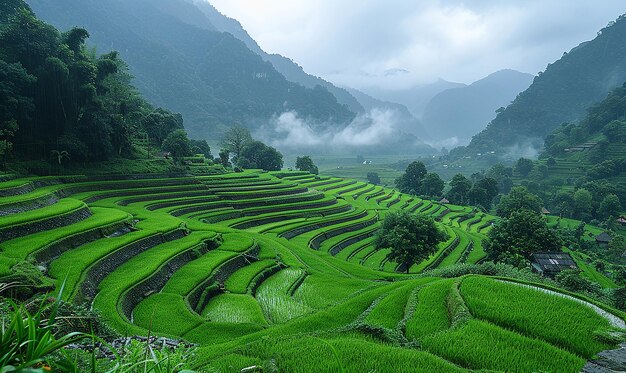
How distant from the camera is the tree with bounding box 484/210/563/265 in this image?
1086 inches

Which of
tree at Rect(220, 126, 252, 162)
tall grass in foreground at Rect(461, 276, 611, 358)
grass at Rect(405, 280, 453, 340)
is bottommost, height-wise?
grass at Rect(405, 280, 453, 340)

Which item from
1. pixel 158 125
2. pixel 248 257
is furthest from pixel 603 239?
pixel 158 125

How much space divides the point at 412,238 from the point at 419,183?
53210 millimetres

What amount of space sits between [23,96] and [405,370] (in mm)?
30806

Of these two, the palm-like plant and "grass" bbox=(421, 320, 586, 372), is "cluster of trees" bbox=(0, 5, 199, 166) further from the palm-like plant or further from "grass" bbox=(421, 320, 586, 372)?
"grass" bbox=(421, 320, 586, 372)

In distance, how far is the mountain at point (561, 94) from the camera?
137875mm

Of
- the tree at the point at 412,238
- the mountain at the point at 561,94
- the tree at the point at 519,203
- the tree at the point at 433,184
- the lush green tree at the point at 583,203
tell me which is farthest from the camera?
the mountain at the point at 561,94

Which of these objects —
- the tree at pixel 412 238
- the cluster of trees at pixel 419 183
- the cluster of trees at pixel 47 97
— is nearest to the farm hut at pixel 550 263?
the tree at pixel 412 238

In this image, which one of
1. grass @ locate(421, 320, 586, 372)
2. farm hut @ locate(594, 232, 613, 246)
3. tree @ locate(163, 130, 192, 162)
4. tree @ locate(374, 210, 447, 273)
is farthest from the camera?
farm hut @ locate(594, 232, 613, 246)

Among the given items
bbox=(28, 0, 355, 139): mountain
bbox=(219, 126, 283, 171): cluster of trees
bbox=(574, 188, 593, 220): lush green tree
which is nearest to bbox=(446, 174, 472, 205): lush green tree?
bbox=(574, 188, 593, 220): lush green tree

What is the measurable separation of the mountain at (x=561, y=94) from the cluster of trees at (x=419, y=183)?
7519 cm

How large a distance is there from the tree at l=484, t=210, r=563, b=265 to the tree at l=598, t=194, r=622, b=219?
33.7 meters

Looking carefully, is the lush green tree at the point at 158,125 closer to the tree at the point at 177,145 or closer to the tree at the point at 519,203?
the tree at the point at 177,145

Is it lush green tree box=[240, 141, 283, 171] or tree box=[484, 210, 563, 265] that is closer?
tree box=[484, 210, 563, 265]
